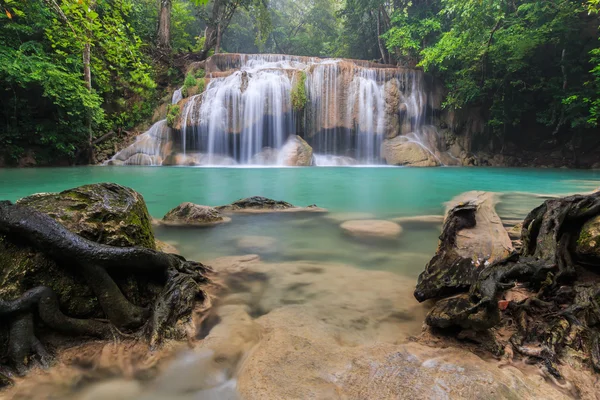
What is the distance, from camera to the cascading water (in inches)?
682

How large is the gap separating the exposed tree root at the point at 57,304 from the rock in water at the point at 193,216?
280cm

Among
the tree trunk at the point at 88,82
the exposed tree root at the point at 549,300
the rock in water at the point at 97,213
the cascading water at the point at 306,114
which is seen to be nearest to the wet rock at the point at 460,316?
the exposed tree root at the point at 549,300

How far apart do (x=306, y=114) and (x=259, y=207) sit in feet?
44.6

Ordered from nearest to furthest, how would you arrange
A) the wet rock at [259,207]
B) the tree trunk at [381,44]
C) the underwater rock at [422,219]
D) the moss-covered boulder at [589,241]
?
the moss-covered boulder at [589,241] < the underwater rock at [422,219] < the wet rock at [259,207] < the tree trunk at [381,44]

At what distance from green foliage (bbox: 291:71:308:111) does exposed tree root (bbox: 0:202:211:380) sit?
16923 mm

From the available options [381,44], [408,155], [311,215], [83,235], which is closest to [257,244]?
[311,215]

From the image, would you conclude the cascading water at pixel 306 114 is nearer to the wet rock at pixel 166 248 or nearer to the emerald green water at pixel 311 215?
the emerald green water at pixel 311 215

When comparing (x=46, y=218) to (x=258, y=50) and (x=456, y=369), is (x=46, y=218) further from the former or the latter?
(x=258, y=50)

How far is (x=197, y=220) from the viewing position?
4871mm

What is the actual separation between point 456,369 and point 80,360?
74.7 inches

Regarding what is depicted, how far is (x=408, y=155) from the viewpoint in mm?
18203

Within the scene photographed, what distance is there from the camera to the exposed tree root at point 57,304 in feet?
5.14

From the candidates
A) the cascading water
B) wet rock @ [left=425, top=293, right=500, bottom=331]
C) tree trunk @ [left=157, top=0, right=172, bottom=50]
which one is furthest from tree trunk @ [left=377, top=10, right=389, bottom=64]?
wet rock @ [left=425, top=293, right=500, bottom=331]

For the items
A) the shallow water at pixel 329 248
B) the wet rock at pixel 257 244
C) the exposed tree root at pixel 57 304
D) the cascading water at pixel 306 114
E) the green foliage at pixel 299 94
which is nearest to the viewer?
the exposed tree root at pixel 57 304
